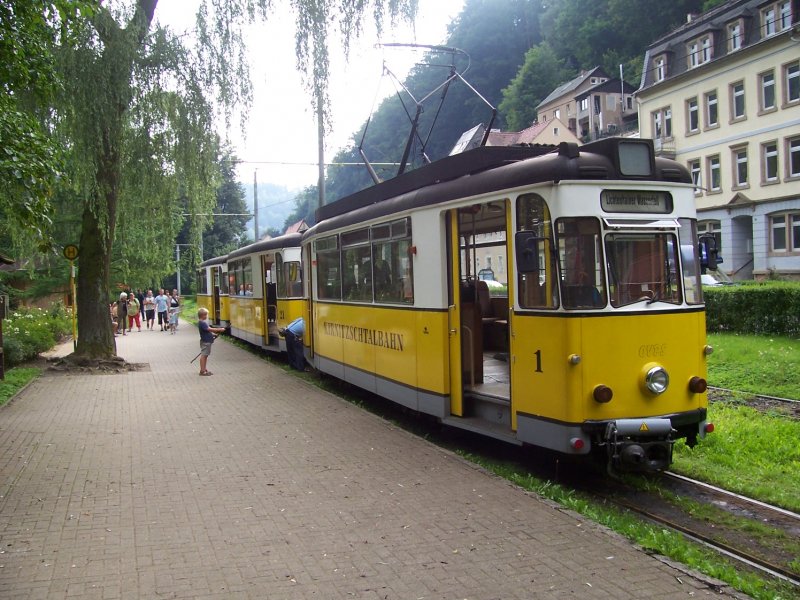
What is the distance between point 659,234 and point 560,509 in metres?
2.75

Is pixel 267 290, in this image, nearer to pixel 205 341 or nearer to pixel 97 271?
pixel 205 341

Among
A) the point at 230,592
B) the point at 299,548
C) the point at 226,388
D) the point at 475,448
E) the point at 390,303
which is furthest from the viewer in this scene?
the point at 226,388

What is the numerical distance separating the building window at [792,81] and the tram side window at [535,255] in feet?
106

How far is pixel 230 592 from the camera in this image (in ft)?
15.1

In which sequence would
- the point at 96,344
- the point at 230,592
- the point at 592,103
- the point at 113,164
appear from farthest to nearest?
the point at 592,103
the point at 96,344
the point at 113,164
the point at 230,592

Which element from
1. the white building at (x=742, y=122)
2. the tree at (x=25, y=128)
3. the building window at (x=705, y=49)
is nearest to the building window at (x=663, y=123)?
the white building at (x=742, y=122)

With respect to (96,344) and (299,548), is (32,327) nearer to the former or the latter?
(96,344)

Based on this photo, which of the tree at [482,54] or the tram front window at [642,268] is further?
the tree at [482,54]

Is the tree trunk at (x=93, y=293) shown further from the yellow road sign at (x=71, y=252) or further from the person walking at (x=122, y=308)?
the person walking at (x=122, y=308)

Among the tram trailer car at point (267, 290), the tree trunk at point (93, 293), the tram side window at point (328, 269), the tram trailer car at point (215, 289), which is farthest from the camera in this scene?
the tram trailer car at point (215, 289)

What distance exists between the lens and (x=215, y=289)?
3098cm

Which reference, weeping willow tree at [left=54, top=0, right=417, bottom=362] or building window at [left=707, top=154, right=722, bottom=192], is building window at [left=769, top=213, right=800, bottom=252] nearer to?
building window at [left=707, top=154, right=722, bottom=192]

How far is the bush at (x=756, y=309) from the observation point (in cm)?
1602

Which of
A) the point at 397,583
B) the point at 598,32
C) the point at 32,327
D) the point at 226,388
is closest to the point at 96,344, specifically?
the point at 32,327
